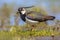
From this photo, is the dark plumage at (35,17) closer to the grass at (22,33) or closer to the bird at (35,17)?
the bird at (35,17)

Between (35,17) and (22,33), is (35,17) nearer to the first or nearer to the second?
(35,17)

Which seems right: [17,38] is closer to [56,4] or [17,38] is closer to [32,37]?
[32,37]

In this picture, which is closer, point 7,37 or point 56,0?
point 7,37

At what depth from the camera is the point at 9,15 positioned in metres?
9.12

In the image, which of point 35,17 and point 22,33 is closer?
point 22,33

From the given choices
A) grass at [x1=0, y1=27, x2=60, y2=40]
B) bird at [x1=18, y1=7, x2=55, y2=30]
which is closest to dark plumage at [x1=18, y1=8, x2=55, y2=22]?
bird at [x1=18, y1=7, x2=55, y2=30]

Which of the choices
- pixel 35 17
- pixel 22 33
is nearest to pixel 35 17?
pixel 35 17

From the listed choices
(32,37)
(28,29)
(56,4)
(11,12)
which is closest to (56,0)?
(56,4)

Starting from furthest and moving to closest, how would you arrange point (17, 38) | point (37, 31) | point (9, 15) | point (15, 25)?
point (9, 15), point (15, 25), point (37, 31), point (17, 38)

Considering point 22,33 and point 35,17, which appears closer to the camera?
point 22,33

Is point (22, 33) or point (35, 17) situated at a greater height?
point (35, 17)

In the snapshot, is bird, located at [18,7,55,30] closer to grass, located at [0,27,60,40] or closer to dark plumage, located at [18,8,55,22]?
dark plumage, located at [18,8,55,22]

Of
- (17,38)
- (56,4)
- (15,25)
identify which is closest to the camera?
(17,38)

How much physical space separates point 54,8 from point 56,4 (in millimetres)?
184
